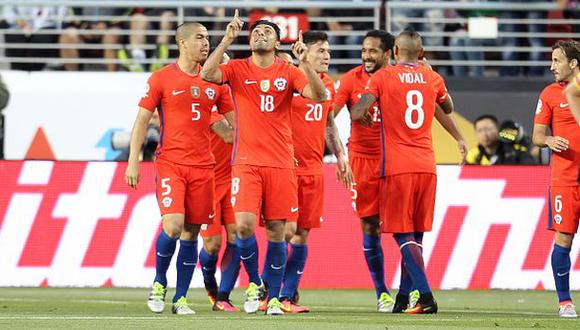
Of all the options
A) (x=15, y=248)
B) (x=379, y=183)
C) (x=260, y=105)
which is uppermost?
(x=260, y=105)

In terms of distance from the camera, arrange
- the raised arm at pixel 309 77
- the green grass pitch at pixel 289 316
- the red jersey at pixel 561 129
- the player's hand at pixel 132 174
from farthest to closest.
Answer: the red jersey at pixel 561 129 → the player's hand at pixel 132 174 → the raised arm at pixel 309 77 → the green grass pitch at pixel 289 316

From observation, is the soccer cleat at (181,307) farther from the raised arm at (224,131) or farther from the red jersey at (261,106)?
the raised arm at (224,131)

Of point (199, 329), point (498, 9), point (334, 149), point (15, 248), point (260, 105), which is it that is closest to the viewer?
point (199, 329)

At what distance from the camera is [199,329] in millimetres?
9922

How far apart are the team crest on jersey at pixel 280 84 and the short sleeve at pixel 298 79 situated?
7 cm

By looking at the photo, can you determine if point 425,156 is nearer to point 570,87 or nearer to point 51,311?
point 570,87

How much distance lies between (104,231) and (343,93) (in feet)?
14.4

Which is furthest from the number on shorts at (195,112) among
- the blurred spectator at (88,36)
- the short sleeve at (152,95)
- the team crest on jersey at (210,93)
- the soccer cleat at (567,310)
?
the blurred spectator at (88,36)

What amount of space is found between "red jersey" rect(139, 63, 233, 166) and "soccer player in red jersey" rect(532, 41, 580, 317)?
9.18 ft

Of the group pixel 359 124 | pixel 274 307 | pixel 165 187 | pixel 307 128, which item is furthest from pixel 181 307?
pixel 359 124

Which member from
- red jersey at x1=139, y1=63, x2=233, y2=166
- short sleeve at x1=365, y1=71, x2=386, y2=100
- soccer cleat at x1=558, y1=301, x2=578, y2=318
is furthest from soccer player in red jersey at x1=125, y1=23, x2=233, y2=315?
soccer cleat at x1=558, y1=301, x2=578, y2=318

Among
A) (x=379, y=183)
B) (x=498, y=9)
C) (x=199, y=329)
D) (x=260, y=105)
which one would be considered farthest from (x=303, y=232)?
(x=498, y=9)

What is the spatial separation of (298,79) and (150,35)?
917cm

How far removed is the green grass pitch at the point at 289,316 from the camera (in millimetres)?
10414
